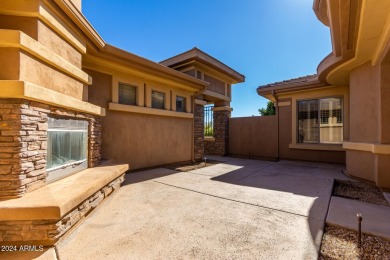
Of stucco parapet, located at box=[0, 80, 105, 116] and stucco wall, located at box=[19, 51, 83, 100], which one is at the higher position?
stucco wall, located at box=[19, 51, 83, 100]

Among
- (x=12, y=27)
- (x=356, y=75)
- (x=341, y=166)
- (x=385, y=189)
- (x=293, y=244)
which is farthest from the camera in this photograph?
(x=341, y=166)

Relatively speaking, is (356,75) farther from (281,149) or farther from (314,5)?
(281,149)

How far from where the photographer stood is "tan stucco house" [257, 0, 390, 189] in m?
4.11

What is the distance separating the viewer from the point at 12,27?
3379 mm

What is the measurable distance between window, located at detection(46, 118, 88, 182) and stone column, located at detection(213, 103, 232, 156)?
8.70 m

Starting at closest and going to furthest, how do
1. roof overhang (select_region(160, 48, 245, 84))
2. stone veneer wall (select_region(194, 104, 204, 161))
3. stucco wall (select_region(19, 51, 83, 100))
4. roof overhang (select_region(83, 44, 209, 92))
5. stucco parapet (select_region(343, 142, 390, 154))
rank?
stucco wall (select_region(19, 51, 83, 100)), stucco parapet (select_region(343, 142, 390, 154)), roof overhang (select_region(83, 44, 209, 92)), roof overhang (select_region(160, 48, 245, 84)), stone veneer wall (select_region(194, 104, 204, 161))

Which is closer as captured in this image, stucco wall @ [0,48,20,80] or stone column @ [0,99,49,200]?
stone column @ [0,99,49,200]

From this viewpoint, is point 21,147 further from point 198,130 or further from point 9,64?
point 198,130

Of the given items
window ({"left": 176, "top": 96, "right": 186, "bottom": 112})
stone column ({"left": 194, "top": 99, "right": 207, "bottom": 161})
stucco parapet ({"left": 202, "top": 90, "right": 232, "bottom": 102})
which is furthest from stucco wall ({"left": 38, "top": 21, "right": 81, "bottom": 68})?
stucco parapet ({"left": 202, "top": 90, "right": 232, "bottom": 102})

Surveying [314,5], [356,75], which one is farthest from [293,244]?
[314,5]

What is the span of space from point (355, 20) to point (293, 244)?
468 centimetres

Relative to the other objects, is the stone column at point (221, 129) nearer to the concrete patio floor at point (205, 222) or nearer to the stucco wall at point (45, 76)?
the concrete patio floor at point (205, 222)

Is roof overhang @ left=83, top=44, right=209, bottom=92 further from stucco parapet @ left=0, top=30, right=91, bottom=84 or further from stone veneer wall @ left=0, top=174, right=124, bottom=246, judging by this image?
stone veneer wall @ left=0, top=174, right=124, bottom=246

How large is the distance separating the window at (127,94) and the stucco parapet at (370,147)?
779 centimetres
